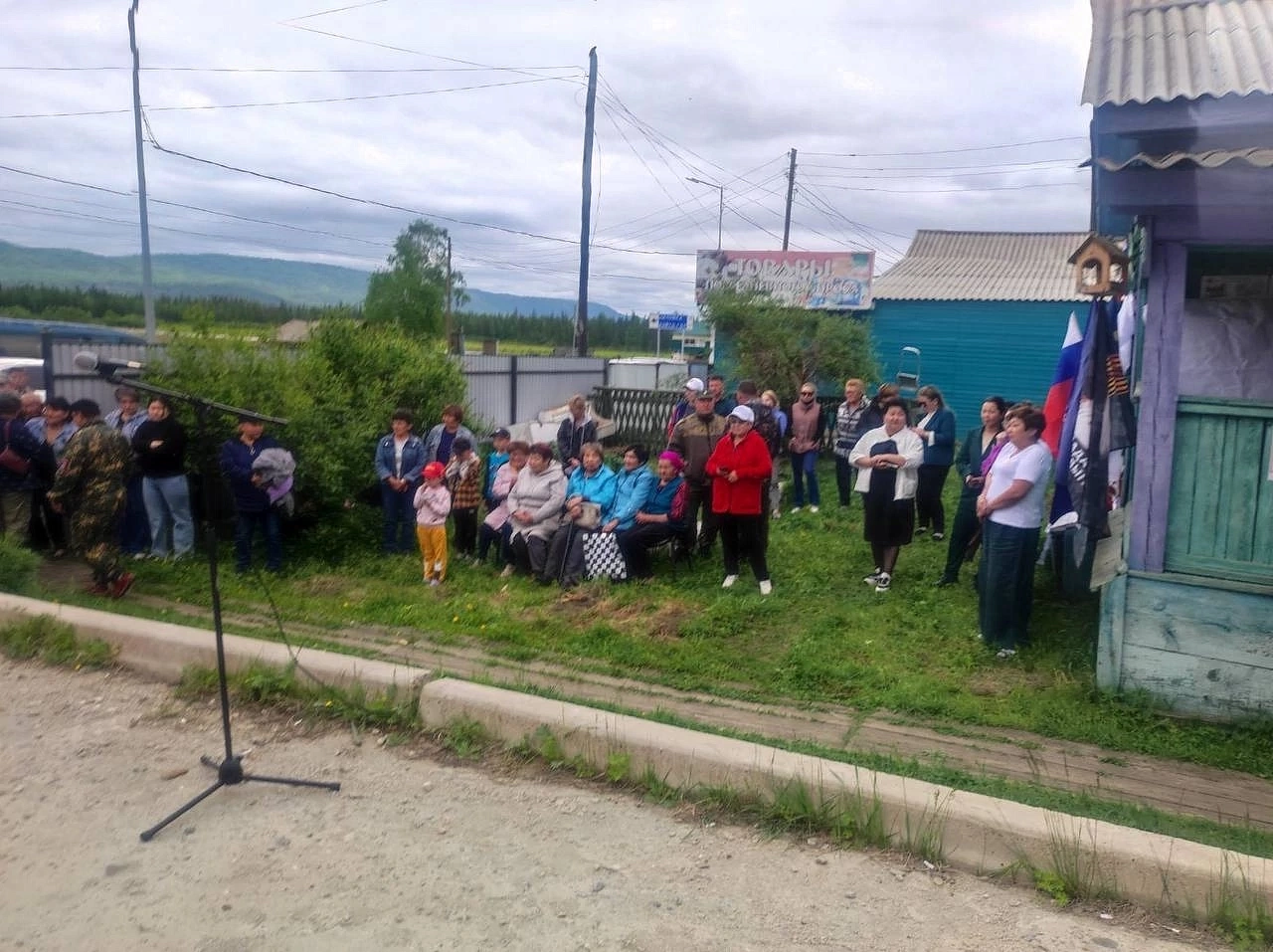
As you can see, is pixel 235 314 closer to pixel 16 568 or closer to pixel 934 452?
pixel 16 568

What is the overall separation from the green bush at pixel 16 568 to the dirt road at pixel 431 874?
3515 millimetres

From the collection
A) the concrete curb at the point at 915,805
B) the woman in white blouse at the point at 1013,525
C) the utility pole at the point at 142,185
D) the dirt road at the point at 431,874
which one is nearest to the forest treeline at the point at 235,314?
the utility pole at the point at 142,185

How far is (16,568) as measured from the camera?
310 inches

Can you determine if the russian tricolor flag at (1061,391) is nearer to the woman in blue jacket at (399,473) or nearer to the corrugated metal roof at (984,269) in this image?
the woman in blue jacket at (399,473)

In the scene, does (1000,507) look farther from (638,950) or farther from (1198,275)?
(638,950)

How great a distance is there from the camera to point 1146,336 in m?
5.77

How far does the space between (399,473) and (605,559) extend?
2270 mm

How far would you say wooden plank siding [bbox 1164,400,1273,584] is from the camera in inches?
222

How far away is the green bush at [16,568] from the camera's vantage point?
7.80 metres

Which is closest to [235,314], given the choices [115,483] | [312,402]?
[312,402]

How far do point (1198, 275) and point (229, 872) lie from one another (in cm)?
733

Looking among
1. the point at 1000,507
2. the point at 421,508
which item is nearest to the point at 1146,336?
the point at 1000,507

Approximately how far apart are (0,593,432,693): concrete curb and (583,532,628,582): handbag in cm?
307

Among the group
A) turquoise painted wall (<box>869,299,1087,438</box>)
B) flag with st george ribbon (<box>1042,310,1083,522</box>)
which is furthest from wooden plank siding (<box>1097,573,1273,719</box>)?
turquoise painted wall (<box>869,299,1087,438</box>)
